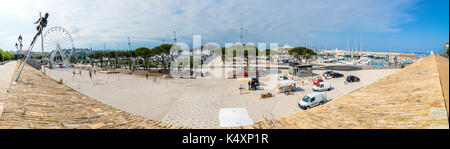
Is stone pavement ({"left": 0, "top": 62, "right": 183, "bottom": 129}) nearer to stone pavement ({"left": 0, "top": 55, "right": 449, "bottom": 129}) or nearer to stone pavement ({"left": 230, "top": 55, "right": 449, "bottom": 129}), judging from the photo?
stone pavement ({"left": 0, "top": 55, "right": 449, "bottom": 129})

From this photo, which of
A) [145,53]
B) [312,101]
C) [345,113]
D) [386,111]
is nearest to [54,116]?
[345,113]

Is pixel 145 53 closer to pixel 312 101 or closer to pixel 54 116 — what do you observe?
pixel 312 101

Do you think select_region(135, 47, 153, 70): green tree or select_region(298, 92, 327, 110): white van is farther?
select_region(135, 47, 153, 70): green tree

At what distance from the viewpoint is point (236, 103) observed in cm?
1630

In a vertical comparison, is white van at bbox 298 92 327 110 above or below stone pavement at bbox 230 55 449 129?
below


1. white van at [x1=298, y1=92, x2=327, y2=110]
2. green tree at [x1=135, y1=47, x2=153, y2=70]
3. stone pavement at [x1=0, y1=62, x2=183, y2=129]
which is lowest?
white van at [x1=298, y1=92, x2=327, y2=110]

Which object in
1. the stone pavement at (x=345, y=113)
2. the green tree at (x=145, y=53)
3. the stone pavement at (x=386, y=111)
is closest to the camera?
the stone pavement at (x=386, y=111)

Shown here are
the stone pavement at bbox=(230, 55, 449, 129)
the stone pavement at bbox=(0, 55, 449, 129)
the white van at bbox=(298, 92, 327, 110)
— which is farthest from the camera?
the white van at bbox=(298, 92, 327, 110)

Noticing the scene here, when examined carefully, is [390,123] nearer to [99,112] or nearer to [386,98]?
[386,98]

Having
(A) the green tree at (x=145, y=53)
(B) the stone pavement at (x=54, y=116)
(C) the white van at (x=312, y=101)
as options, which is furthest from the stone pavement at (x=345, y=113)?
(A) the green tree at (x=145, y=53)

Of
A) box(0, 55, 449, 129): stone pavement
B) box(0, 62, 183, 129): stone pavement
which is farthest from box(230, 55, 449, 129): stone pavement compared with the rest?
box(0, 62, 183, 129): stone pavement

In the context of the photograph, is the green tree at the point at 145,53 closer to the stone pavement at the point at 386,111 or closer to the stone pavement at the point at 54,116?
the stone pavement at the point at 54,116
